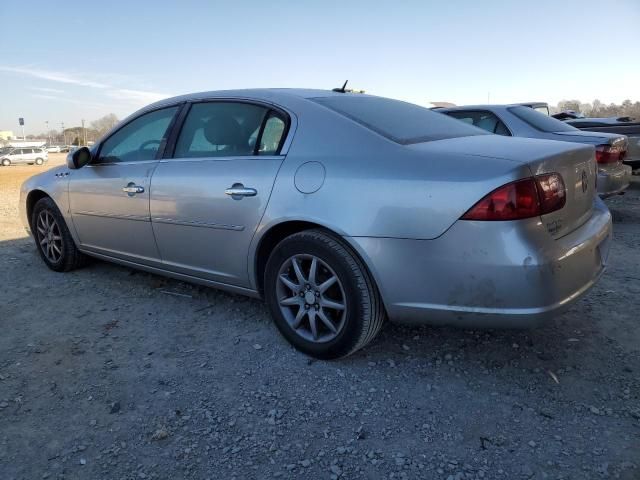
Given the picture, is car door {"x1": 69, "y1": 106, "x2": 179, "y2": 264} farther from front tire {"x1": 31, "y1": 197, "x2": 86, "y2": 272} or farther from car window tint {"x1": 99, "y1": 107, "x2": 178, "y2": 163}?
front tire {"x1": 31, "y1": 197, "x2": 86, "y2": 272}

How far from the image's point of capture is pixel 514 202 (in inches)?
83.7

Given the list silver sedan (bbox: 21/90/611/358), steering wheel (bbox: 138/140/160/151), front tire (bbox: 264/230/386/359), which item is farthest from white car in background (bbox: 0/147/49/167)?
front tire (bbox: 264/230/386/359)

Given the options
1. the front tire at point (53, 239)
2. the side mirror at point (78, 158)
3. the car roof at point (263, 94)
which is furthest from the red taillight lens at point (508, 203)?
the front tire at point (53, 239)

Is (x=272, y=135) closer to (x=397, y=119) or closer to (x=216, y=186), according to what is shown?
(x=216, y=186)

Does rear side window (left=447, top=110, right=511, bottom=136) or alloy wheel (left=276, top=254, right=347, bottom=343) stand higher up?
rear side window (left=447, top=110, right=511, bottom=136)

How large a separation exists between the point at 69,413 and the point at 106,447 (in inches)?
14.8

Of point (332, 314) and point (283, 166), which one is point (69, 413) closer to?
point (332, 314)

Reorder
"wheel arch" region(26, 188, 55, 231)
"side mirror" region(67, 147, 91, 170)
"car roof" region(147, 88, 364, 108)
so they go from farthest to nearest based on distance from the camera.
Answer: "wheel arch" region(26, 188, 55, 231) < "side mirror" region(67, 147, 91, 170) < "car roof" region(147, 88, 364, 108)

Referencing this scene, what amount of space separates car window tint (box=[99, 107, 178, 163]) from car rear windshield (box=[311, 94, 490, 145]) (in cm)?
127

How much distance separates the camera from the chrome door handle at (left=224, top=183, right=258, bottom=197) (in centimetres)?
285

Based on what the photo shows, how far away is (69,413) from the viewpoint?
7.78ft

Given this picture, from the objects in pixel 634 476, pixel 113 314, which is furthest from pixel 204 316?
pixel 634 476

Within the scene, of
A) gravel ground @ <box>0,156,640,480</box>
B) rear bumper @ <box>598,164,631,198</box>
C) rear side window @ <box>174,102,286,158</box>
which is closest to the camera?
gravel ground @ <box>0,156,640,480</box>

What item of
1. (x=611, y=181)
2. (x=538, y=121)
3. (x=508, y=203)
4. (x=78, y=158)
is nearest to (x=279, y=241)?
(x=508, y=203)
